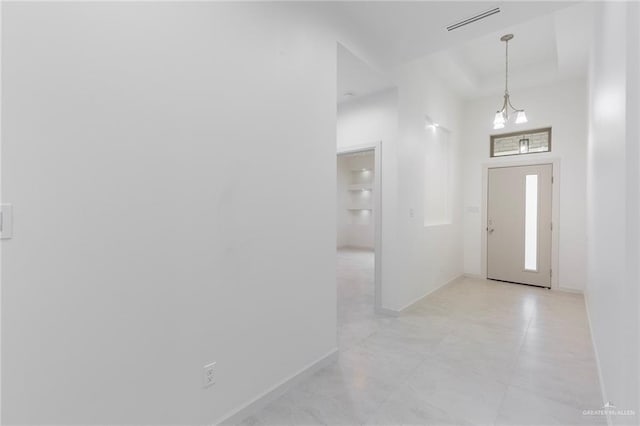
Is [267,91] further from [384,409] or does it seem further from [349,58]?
[384,409]

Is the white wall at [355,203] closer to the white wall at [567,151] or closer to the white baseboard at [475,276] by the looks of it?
the white baseboard at [475,276]

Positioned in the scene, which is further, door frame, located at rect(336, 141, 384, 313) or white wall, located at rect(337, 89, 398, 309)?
door frame, located at rect(336, 141, 384, 313)

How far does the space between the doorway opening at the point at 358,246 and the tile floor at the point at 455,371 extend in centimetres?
4

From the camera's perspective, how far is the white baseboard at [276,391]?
5.93 feet

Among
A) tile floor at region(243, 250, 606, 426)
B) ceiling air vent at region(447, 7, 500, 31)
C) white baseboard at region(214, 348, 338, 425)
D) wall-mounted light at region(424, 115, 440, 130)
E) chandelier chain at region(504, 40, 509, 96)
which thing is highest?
chandelier chain at region(504, 40, 509, 96)

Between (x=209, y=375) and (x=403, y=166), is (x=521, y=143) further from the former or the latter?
(x=209, y=375)

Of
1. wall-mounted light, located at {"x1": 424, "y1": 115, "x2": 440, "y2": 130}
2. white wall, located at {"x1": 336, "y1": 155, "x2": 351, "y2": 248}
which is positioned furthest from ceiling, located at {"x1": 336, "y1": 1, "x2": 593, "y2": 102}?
white wall, located at {"x1": 336, "y1": 155, "x2": 351, "y2": 248}

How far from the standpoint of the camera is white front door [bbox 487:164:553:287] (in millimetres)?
4957

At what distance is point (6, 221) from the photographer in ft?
3.54

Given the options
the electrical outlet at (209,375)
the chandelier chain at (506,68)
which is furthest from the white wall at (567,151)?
the electrical outlet at (209,375)

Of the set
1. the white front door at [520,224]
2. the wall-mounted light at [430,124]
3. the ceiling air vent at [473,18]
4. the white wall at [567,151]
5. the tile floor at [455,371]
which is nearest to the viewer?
the tile floor at [455,371]

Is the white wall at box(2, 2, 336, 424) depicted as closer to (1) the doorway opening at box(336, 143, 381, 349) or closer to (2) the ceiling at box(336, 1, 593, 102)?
(2) the ceiling at box(336, 1, 593, 102)

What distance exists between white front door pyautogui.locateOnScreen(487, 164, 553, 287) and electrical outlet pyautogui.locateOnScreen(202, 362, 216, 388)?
5288mm

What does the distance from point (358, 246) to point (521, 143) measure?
6.49 metres
